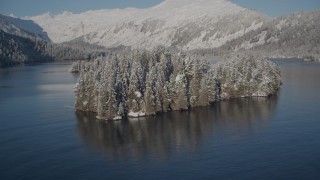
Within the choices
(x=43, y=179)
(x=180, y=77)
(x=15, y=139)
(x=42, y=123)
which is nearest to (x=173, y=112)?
(x=180, y=77)

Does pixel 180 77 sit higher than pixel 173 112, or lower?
higher

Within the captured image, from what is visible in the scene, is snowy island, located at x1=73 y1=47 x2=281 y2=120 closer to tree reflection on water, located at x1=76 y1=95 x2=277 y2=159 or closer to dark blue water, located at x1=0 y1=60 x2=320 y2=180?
tree reflection on water, located at x1=76 y1=95 x2=277 y2=159

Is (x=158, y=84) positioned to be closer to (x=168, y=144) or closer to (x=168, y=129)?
(x=168, y=129)

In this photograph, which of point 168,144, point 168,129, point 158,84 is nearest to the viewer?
point 168,144

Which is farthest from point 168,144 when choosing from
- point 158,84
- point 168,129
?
point 158,84

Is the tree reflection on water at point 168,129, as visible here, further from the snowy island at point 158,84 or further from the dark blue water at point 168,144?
the snowy island at point 158,84

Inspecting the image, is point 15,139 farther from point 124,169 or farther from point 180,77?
point 180,77
